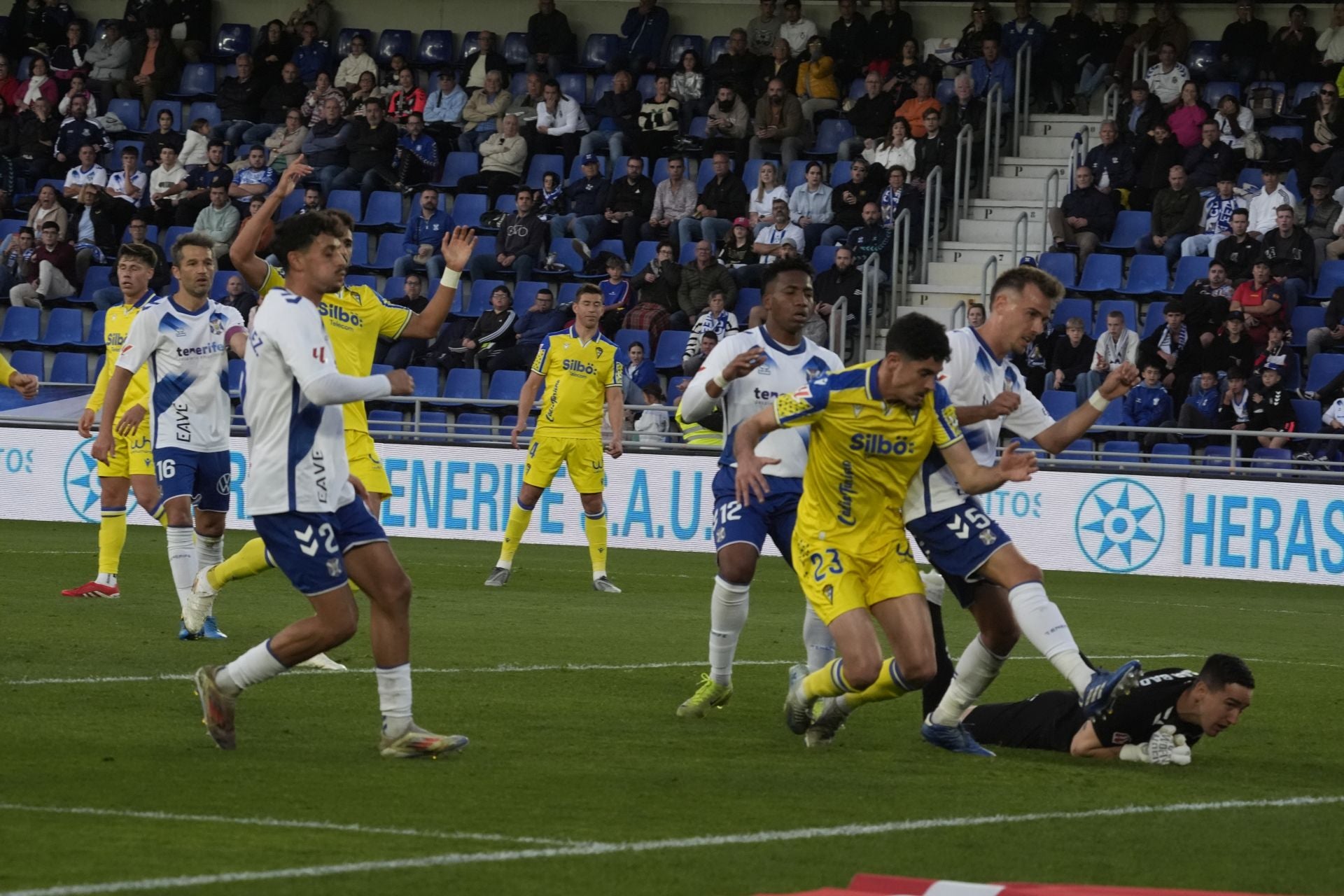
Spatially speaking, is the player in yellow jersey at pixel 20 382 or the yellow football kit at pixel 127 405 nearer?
the player in yellow jersey at pixel 20 382

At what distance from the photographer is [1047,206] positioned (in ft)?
80.6

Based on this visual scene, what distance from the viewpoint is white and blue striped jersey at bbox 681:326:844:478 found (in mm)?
9008

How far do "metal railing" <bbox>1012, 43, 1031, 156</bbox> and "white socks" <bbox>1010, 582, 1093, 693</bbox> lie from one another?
1949 cm

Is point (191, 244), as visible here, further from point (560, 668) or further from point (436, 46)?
point (436, 46)

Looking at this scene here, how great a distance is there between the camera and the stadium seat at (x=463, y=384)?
24469 millimetres

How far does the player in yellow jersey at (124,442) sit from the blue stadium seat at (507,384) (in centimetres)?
947

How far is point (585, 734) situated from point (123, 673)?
111 inches

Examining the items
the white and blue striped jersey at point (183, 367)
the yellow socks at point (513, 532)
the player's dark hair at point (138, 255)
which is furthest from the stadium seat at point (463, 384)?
the white and blue striped jersey at point (183, 367)

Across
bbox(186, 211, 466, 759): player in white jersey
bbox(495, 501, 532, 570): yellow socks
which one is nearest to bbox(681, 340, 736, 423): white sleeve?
bbox(186, 211, 466, 759): player in white jersey

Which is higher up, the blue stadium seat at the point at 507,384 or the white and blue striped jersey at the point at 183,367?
the white and blue striped jersey at the point at 183,367

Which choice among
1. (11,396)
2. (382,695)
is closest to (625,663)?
(382,695)

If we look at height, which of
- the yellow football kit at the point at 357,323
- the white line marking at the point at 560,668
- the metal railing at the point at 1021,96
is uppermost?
the metal railing at the point at 1021,96

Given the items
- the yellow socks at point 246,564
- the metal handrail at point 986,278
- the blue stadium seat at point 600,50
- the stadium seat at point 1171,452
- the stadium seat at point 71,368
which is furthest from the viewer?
the blue stadium seat at point 600,50

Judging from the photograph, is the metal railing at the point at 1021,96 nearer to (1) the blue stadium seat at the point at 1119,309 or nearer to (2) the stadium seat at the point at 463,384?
(1) the blue stadium seat at the point at 1119,309
